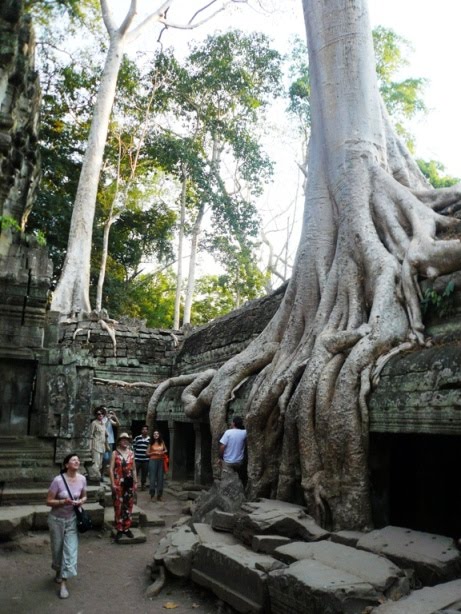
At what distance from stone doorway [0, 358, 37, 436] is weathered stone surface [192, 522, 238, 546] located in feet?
7.38

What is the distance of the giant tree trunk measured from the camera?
14.7 feet

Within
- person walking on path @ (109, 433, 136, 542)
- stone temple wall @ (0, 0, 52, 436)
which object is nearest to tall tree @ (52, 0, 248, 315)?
stone temple wall @ (0, 0, 52, 436)

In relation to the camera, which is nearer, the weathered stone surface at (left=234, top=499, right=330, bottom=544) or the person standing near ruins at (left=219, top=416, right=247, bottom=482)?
the weathered stone surface at (left=234, top=499, right=330, bottom=544)

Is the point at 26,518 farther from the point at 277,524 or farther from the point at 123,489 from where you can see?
the point at 277,524

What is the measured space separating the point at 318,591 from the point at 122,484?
8.79 ft

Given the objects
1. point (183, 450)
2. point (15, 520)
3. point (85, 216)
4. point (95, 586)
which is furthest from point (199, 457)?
point (85, 216)

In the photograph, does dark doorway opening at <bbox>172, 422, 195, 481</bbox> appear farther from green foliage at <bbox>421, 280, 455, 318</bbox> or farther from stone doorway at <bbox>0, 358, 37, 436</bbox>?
green foliage at <bbox>421, 280, 455, 318</bbox>

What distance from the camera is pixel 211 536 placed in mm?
4410

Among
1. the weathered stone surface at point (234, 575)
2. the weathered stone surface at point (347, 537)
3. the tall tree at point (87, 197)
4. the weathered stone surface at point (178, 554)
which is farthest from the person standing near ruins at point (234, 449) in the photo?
the tall tree at point (87, 197)

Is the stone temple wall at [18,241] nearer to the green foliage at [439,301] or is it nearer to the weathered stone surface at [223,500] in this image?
the weathered stone surface at [223,500]

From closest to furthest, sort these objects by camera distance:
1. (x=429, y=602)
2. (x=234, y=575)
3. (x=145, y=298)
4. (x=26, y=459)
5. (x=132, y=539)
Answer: (x=429, y=602) → (x=234, y=575) → (x=132, y=539) → (x=26, y=459) → (x=145, y=298)

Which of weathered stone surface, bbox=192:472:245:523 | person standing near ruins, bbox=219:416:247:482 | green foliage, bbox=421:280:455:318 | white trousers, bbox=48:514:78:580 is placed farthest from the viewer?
person standing near ruins, bbox=219:416:247:482

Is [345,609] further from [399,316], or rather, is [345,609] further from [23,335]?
[23,335]

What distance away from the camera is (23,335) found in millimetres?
6066
